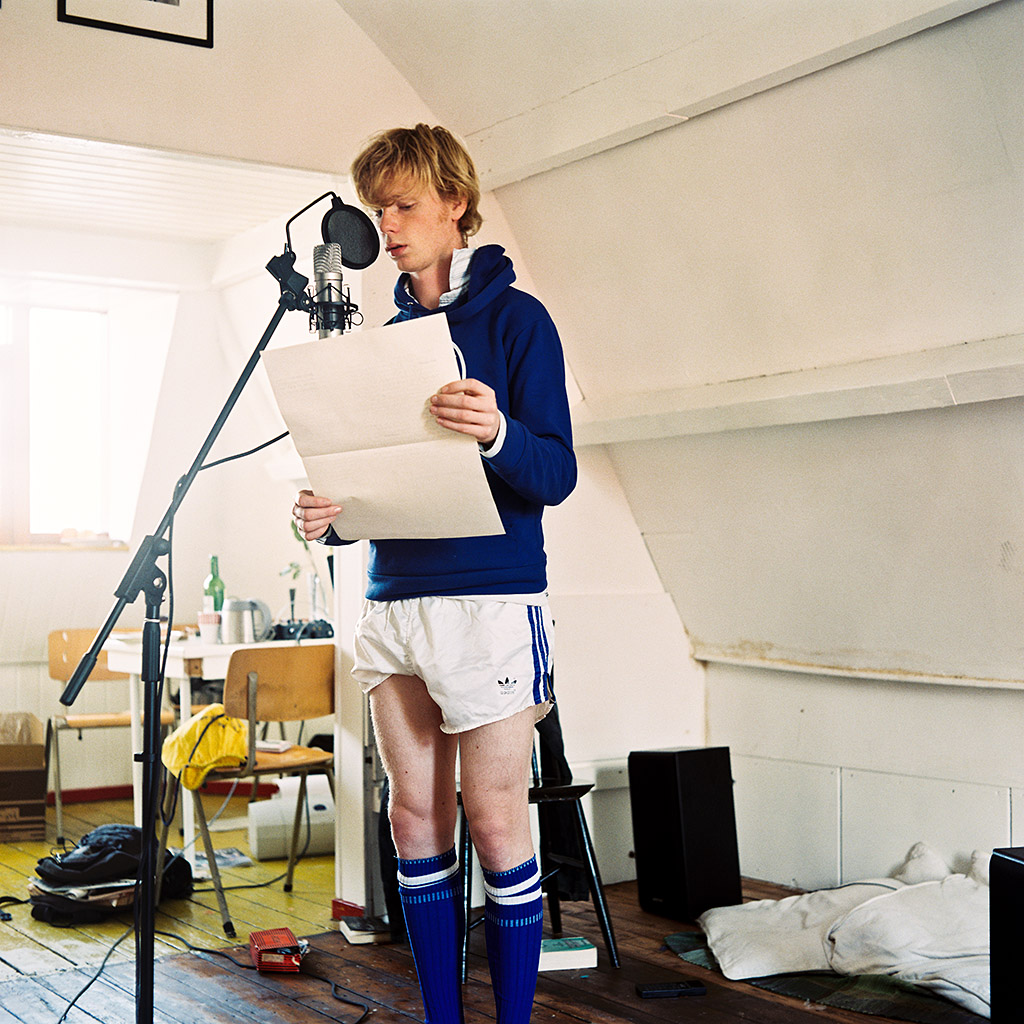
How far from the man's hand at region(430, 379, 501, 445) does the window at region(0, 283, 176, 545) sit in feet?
12.6

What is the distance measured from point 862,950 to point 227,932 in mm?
1584

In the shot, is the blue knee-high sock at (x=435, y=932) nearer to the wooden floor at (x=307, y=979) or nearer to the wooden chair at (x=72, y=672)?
the wooden floor at (x=307, y=979)

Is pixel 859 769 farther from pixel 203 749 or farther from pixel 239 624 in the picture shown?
pixel 239 624

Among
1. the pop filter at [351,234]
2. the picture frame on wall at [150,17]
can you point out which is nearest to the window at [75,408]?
the picture frame on wall at [150,17]

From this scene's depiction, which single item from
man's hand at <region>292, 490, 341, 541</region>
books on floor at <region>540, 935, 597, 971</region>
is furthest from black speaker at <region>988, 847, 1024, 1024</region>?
man's hand at <region>292, 490, 341, 541</region>

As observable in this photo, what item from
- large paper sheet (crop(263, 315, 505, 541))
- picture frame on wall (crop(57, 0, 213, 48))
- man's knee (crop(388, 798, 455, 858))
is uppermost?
picture frame on wall (crop(57, 0, 213, 48))

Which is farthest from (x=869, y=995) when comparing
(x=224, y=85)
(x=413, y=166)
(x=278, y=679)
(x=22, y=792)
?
(x=22, y=792)

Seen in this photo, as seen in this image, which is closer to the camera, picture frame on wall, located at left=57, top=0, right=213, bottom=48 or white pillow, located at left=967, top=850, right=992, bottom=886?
picture frame on wall, located at left=57, top=0, right=213, bottom=48

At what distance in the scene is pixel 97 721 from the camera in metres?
4.69

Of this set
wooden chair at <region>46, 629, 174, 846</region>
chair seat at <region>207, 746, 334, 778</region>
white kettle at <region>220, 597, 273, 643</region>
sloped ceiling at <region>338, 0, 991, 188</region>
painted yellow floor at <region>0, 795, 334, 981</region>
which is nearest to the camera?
sloped ceiling at <region>338, 0, 991, 188</region>

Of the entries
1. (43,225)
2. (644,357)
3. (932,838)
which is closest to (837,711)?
(932,838)

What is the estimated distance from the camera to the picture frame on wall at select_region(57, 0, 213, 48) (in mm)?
2756

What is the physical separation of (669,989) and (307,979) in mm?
825

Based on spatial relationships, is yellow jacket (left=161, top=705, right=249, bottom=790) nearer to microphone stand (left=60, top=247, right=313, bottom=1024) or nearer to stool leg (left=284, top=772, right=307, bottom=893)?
stool leg (left=284, top=772, right=307, bottom=893)
